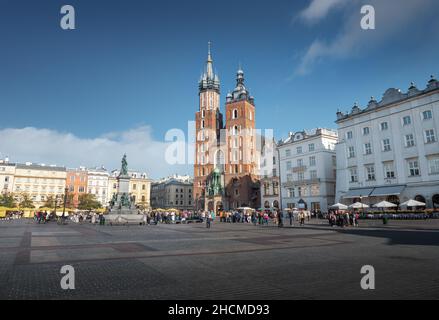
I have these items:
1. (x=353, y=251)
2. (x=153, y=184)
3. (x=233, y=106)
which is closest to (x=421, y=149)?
(x=353, y=251)

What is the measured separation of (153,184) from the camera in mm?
147125

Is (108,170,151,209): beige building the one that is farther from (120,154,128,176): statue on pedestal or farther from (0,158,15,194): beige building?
(120,154,128,176): statue on pedestal

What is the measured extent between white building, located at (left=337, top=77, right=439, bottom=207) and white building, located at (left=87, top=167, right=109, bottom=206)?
85833 millimetres

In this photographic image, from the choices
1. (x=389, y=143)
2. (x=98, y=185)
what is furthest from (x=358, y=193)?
(x=98, y=185)

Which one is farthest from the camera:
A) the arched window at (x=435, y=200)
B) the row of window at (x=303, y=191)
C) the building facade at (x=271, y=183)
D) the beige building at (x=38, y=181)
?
the beige building at (x=38, y=181)

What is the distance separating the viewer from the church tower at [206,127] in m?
88.4

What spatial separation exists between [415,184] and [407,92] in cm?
1224

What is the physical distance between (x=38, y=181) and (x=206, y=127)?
5793 cm

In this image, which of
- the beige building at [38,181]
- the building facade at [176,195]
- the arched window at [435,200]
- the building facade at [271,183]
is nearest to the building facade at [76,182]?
the beige building at [38,181]

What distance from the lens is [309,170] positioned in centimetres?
5816

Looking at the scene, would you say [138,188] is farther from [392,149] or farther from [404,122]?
[404,122]

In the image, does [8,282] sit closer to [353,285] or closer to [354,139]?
[353,285]

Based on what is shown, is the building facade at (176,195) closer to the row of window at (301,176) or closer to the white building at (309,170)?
the white building at (309,170)

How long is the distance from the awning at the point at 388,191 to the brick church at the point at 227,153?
40517 mm
